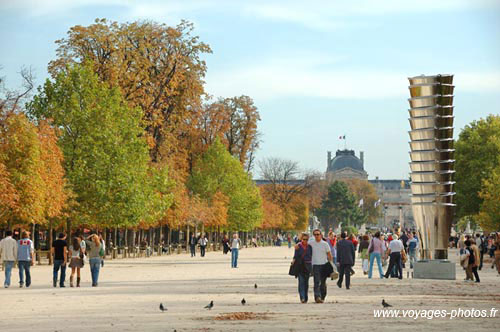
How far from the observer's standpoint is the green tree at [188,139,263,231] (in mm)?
84825

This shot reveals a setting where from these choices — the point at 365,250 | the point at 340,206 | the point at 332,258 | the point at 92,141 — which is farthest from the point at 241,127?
the point at 340,206

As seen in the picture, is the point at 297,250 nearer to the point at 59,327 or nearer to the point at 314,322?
the point at 314,322

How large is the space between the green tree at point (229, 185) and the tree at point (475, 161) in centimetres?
1949

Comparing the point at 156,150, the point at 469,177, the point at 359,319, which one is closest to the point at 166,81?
the point at 156,150

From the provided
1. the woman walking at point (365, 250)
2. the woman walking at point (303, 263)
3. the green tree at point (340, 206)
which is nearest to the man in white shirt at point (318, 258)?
the woman walking at point (303, 263)

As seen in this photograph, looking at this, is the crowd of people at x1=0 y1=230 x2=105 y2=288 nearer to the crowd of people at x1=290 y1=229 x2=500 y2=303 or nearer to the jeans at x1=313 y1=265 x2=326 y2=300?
the crowd of people at x1=290 y1=229 x2=500 y2=303

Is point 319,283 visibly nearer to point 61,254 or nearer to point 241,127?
point 61,254

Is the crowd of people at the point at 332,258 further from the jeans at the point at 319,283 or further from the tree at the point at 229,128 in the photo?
the tree at the point at 229,128

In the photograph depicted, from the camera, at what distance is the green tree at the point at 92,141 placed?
54.3 meters

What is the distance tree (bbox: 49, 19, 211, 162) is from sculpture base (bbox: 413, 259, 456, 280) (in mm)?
25784

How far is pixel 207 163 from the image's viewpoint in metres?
84.8

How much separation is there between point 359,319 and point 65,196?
3358 cm

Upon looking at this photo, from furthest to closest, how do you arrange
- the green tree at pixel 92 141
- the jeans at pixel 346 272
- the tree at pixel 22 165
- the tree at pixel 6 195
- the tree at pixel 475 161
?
the tree at pixel 475 161, the green tree at pixel 92 141, the tree at pixel 22 165, the tree at pixel 6 195, the jeans at pixel 346 272

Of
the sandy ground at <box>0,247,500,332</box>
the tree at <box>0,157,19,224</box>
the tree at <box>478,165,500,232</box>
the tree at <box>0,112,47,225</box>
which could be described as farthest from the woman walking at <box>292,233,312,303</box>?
the tree at <box>478,165,500,232</box>
